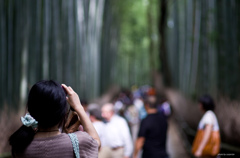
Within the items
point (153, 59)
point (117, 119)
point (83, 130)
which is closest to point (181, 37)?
point (153, 59)

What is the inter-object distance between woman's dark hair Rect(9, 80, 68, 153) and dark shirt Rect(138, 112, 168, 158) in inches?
92.5

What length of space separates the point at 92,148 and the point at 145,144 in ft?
7.53

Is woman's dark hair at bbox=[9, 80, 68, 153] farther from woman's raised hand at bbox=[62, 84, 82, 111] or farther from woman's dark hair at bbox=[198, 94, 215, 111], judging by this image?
woman's dark hair at bbox=[198, 94, 215, 111]

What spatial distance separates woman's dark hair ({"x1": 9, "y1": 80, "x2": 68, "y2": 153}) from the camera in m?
1.50

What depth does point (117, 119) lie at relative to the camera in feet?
14.7

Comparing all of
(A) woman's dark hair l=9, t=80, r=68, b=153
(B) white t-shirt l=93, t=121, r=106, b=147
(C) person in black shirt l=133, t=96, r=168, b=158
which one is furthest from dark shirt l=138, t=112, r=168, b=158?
(A) woman's dark hair l=9, t=80, r=68, b=153

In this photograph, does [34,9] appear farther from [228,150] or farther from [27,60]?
[228,150]

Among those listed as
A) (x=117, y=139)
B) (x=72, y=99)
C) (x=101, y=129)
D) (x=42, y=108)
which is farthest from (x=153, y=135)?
(x=42, y=108)

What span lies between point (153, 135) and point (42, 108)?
2.43m

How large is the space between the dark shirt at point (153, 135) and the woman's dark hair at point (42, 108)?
2.35 metres

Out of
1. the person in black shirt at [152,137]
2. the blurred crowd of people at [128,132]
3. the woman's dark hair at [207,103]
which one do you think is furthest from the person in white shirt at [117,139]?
the woman's dark hair at [207,103]

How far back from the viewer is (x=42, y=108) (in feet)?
4.95

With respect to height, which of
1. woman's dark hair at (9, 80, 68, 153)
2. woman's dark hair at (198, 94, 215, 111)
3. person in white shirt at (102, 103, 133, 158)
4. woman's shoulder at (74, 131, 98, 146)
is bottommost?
person in white shirt at (102, 103, 133, 158)

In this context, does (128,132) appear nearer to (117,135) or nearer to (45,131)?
(117,135)
